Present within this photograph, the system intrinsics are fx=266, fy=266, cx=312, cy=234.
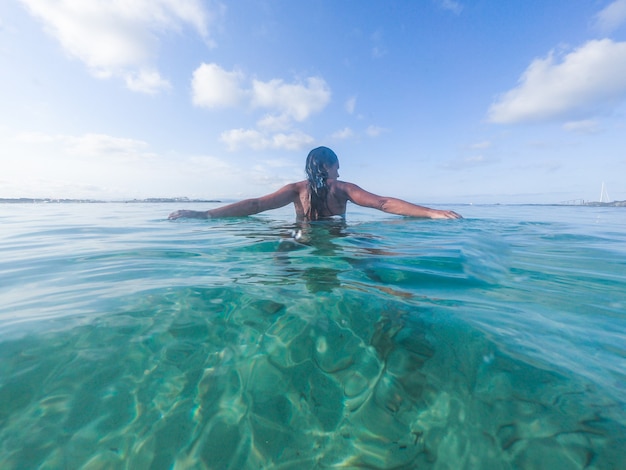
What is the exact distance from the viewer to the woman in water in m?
5.14

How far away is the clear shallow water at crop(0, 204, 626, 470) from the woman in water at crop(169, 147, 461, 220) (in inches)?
119

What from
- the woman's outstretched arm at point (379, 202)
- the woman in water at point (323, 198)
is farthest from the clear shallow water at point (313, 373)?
the woman in water at point (323, 198)

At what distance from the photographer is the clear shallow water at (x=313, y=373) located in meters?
1.02

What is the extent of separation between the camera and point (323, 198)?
541 cm

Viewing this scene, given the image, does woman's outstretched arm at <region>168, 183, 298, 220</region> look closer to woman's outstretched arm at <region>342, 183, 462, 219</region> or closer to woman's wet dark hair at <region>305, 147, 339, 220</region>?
woman's wet dark hair at <region>305, 147, 339, 220</region>

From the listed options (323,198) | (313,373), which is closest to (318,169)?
(323,198)

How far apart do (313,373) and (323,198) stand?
170 inches

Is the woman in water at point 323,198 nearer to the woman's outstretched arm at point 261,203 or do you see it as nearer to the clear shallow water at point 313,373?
the woman's outstretched arm at point 261,203

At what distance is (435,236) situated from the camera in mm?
4309

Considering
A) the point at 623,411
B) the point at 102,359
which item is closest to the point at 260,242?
the point at 102,359

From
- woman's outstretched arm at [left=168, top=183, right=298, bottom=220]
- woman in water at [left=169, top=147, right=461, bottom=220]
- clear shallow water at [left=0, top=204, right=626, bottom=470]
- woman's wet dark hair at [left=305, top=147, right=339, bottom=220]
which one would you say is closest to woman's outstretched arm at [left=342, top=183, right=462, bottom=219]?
woman in water at [left=169, top=147, right=461, bottom=220]

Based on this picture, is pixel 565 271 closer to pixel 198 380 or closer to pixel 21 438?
pixel 198 380

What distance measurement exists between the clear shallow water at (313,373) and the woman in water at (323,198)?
3.02 metres

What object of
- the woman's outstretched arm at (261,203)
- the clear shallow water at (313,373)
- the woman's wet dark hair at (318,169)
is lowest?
the clear shallow water at (313,373)
